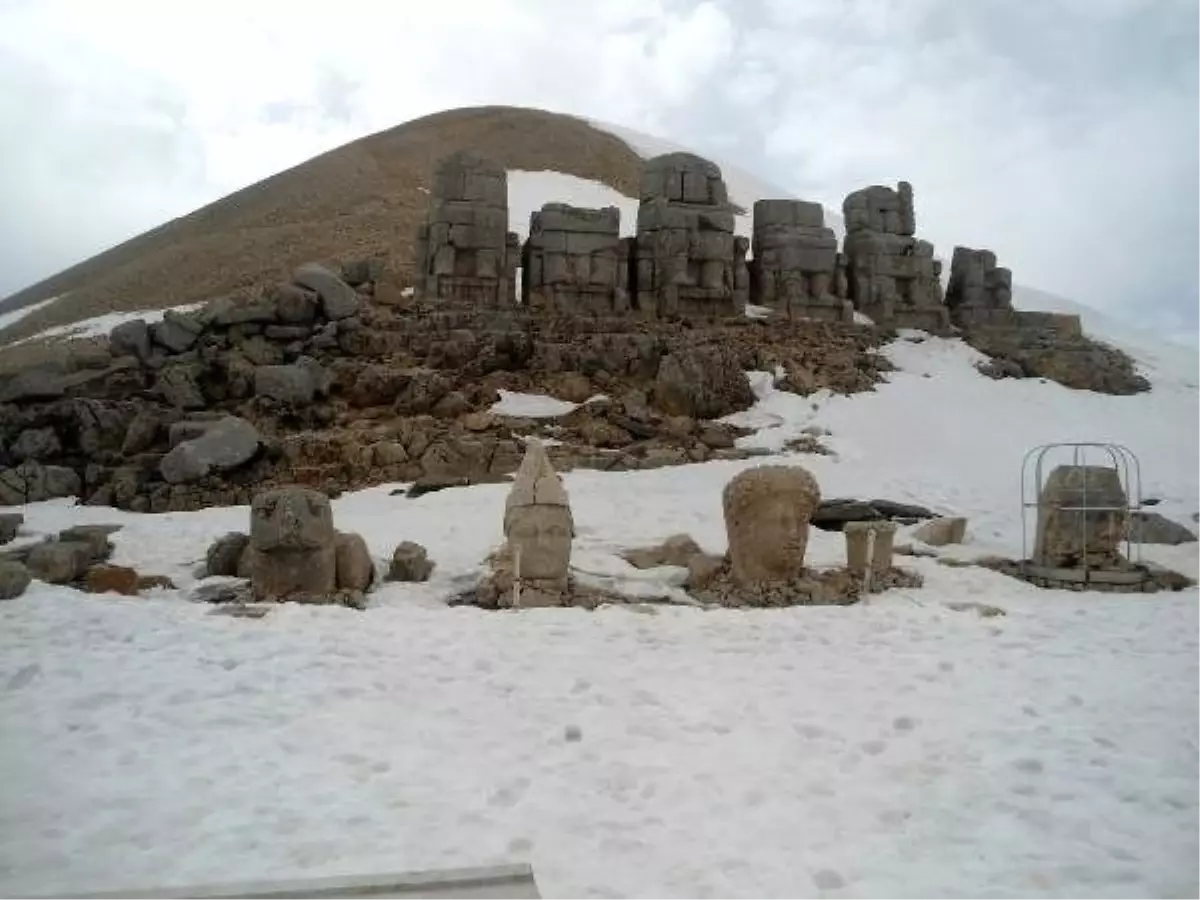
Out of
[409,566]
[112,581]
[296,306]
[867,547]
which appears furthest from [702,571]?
[296,306]

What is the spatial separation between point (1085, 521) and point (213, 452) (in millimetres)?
10686

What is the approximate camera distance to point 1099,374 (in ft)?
63.7

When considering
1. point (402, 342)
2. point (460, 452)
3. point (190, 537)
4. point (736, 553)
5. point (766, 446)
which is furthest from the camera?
point (402, 342)

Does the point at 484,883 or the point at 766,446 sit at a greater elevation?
the point at 766,446

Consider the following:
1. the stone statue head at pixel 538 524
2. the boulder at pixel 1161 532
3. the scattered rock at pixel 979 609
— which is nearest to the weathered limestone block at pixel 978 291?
the boulder at pixel 1161 532

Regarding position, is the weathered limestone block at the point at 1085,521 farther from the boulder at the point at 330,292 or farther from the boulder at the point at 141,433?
the boulder at the point at 141,433

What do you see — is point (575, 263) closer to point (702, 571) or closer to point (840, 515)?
point (840, 515)

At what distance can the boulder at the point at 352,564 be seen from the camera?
8406mm

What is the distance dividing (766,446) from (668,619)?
26.2 feet

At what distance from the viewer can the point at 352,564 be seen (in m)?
8.45

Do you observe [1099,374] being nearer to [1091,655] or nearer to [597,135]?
[1091,655]

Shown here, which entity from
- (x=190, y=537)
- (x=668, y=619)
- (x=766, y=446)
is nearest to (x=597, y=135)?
(x=766, y=446)

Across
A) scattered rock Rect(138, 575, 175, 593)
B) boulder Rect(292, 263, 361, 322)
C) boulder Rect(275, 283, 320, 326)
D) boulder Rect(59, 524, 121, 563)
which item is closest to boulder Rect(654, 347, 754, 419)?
boulder Rect(292, 263, 361, 322)

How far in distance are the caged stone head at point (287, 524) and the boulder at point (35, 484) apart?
724 cm
